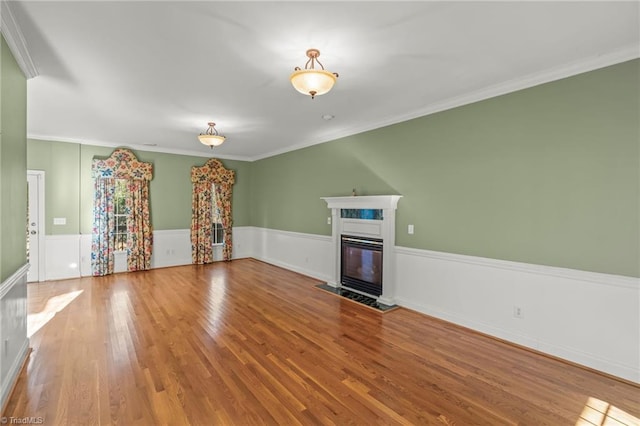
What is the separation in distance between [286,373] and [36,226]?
20.5 feet

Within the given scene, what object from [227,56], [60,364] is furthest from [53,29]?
[60,364]

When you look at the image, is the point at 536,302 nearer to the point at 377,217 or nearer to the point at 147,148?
the point at 377,217

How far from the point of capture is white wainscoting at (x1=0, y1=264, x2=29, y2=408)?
2.30 m

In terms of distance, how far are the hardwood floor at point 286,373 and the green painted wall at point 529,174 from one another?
114 cm

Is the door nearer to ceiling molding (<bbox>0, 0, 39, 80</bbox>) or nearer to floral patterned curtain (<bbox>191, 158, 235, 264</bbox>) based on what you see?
floral patterned curtain (<bbox>191, 158, 235, 264</bbox>)

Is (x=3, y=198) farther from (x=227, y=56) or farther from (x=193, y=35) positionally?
(x=227, y=56)

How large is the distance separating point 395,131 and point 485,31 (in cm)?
223

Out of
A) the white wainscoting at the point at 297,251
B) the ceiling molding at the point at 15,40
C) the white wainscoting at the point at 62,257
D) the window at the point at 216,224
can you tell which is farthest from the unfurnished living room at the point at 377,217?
the window at the point at 216,224

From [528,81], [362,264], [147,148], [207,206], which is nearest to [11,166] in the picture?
[362,264]

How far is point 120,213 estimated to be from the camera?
6699mm

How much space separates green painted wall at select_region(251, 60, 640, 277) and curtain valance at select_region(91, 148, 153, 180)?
522cm

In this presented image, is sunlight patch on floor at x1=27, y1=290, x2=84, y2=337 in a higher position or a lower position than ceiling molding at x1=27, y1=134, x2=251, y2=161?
lower

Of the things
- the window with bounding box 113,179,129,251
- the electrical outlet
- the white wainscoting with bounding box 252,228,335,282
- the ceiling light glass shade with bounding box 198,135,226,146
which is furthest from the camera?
the window with bounding box 113,179,129,251

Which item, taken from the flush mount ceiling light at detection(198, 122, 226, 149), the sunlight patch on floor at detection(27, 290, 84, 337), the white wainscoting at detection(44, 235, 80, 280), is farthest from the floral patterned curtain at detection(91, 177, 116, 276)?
the flush mount ceiling light at detection(198, 122, 226, 149)
